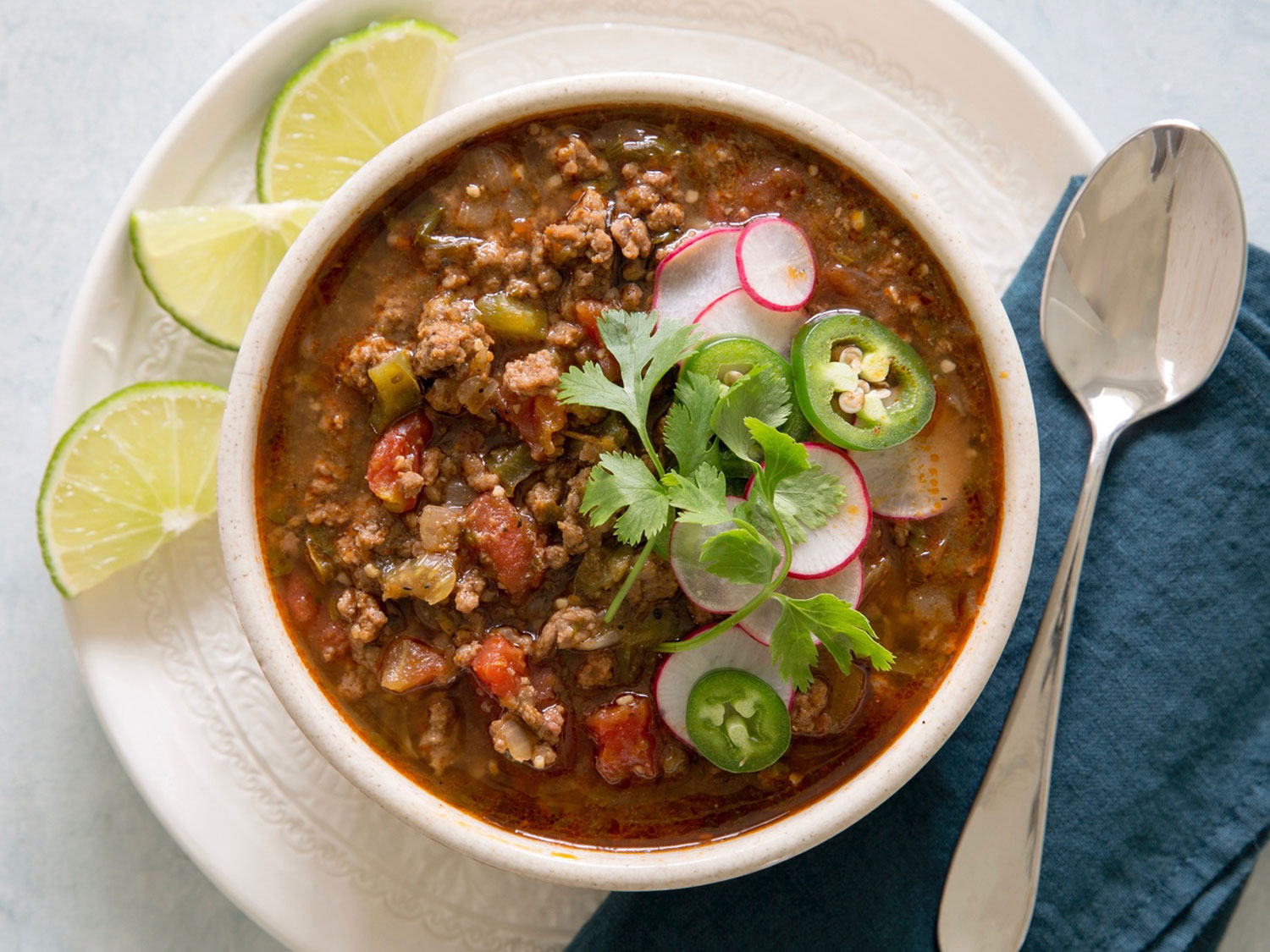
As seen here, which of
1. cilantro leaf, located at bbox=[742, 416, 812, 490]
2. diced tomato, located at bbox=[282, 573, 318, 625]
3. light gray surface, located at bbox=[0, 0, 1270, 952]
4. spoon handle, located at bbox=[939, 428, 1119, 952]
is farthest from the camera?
light gray surface, located at bbox=[0, 0, 1270, 952]

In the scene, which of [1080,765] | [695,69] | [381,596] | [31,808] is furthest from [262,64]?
[1080,765]

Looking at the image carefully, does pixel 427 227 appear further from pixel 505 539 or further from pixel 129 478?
pixel 129 478

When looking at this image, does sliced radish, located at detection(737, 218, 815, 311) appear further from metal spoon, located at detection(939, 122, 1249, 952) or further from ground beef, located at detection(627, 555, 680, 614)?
metal spoon, located at detection(939, 122, 1249, 952)

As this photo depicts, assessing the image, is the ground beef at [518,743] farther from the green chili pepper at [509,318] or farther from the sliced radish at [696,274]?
the sliced radish at [696,274]

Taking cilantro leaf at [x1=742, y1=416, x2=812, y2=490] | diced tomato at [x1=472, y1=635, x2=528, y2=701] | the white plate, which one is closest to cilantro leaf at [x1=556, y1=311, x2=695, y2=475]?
cilantro leaf at [x1=742, y1=416, x2=812, y2=490]

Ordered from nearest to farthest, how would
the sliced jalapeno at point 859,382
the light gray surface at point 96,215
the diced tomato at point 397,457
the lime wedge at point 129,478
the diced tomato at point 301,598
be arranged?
1. the sliced jalapeno at point 859,382
2. the diced tomato at point 397,457
3. the diced tomato at point 301,598
4. the lime wedge at point 129,478
5. the light gray surface at point 96,215

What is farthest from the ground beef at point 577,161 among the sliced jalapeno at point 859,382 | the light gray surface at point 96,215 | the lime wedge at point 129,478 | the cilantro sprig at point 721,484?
the light gray surface at point 96,215
